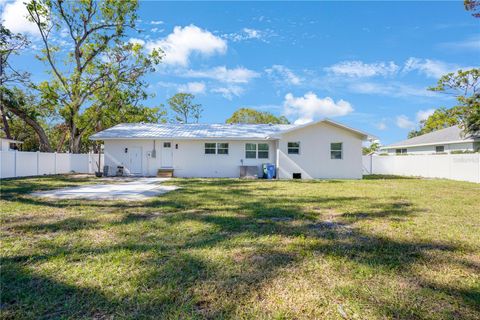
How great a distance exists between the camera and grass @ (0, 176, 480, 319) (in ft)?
7.71

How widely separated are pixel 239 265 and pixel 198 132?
15.1 metres

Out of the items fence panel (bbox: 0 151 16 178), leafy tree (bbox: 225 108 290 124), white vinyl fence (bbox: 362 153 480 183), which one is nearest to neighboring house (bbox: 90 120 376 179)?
fence panel (bbox: 0 151 16 178)

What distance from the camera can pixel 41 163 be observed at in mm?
17281

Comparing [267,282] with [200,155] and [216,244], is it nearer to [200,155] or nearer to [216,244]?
[216,244]

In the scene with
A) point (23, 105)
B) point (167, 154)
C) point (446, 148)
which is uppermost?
point (23, 105)

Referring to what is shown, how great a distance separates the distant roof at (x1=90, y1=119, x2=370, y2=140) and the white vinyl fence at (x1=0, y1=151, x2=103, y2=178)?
365 cm

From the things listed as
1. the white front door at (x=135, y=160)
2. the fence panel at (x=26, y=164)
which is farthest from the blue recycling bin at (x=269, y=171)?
the fence panel at (x=26, y=164)

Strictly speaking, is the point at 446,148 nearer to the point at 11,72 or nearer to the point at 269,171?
the point at 269,171

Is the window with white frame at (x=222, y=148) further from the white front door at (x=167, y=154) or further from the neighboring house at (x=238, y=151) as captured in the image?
the white front door at (x=167, y=154)

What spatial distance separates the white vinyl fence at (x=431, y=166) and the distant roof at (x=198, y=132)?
4.96 m

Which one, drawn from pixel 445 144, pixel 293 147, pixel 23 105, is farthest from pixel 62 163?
pixel 445 144

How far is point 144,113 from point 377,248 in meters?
27.8

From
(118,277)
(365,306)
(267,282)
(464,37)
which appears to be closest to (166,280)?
(118,277)

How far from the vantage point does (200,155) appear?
17.0m
